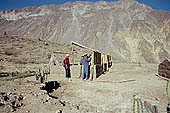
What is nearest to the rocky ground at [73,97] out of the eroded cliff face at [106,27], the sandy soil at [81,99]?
the sandy soil at [81,99]

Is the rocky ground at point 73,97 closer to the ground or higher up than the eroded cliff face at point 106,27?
closer to the ground

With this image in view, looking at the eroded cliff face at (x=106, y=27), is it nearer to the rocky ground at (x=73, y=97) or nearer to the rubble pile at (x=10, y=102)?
the rocky ground at (x=73, y=97)

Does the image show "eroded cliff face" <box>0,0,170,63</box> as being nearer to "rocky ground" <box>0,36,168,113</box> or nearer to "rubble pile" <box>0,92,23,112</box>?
"rocky ground" <box>0,36,168,113</box>

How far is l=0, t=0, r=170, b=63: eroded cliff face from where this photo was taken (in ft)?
139

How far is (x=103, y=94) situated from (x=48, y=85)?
2570 mm

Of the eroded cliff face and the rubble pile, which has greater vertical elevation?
Result: the eroded cliff face

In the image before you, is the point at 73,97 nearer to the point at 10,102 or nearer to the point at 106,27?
the point at 10,102

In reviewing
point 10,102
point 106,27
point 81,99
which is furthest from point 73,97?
point 106,27

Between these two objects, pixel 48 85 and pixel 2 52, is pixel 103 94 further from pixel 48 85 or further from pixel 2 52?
pixel 2 52

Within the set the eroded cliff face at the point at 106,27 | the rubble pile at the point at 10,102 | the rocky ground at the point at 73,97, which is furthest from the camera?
the eroded cliff face at the point at 106,27

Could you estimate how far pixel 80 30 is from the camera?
50.6m

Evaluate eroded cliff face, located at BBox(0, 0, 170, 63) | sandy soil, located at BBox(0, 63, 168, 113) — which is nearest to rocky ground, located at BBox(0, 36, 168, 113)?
sandy soil, located at BBox(0, 63, 168, 113)

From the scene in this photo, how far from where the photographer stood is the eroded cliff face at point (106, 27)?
4250 cm

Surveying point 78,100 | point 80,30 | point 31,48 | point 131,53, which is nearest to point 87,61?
point 78,100
